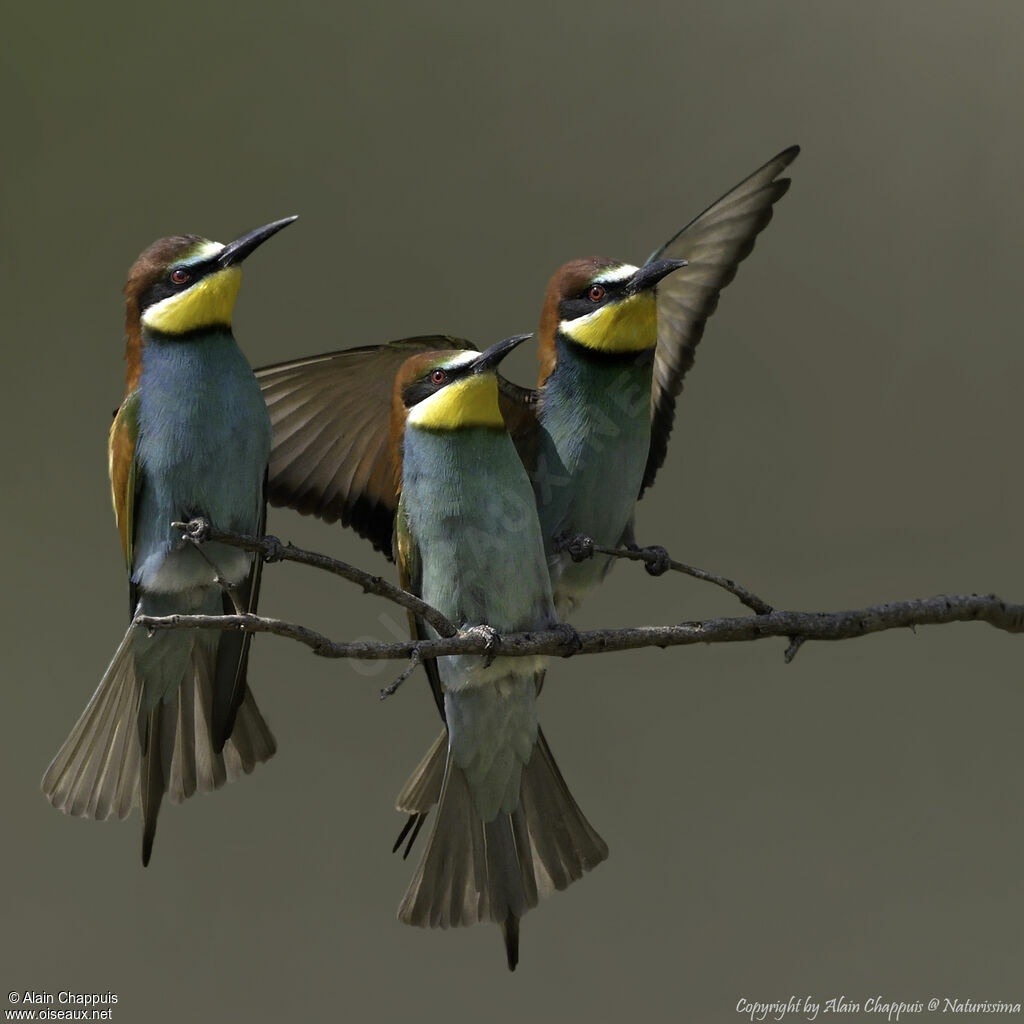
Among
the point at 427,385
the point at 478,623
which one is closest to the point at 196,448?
the point at 427,385

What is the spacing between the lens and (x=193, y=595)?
66.2 inches

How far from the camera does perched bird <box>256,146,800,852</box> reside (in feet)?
5.97

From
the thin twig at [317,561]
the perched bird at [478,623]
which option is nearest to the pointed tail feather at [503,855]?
the perched bird at [478,623]

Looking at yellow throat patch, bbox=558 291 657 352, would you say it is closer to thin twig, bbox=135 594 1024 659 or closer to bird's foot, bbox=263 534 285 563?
thin twig, bbox=135 594 1024 659

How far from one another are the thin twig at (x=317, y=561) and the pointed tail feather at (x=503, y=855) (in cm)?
46

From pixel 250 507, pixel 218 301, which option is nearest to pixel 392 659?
pixel 250 507

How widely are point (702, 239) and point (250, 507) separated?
0.78 metres

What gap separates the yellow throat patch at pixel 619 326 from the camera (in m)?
1.79

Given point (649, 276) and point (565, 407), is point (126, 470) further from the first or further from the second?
point (649, 276)

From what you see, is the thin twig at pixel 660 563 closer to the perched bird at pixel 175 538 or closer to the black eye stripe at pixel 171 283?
the perched bird at pixel 175 538

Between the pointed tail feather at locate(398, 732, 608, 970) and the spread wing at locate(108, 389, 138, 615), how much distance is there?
544 mm

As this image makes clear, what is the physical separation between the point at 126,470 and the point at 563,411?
61 centimetres

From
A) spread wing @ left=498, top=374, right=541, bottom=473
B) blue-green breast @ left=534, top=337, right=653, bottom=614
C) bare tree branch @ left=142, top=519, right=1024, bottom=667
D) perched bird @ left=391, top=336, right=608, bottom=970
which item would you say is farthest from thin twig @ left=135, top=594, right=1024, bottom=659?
spread wing @ left=498, top=374, right=541, bottom=473

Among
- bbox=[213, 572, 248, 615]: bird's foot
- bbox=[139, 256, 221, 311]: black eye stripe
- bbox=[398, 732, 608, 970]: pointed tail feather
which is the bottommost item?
bbox=[398, 732, 608, 970]: pointed tail feather
